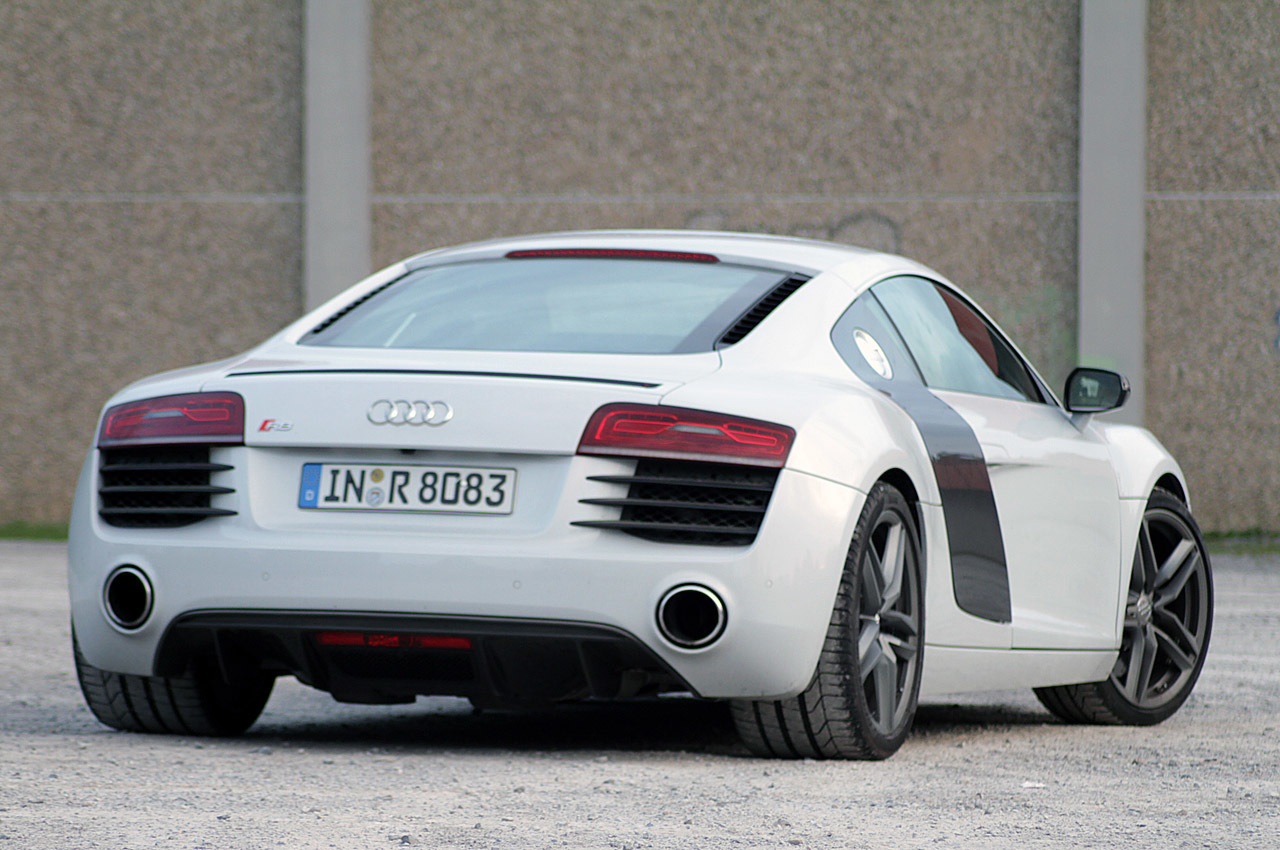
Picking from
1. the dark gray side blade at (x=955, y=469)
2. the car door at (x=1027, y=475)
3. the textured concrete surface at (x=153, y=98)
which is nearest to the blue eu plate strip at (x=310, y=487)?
the dark gray side blade at (x=955, y=469)

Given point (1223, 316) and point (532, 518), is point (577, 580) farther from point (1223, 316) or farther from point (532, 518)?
point (1223, 316)

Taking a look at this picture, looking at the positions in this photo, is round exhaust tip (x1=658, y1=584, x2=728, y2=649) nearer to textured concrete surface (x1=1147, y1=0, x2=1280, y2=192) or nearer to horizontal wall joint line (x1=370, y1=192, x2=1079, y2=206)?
horizontal wall joint line (x1=370, y1=192, x2=1079, y2=206)

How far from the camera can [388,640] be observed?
4473 mm

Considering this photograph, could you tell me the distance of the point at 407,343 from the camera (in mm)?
4871

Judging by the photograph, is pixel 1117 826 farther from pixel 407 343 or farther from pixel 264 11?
pixel 264 11

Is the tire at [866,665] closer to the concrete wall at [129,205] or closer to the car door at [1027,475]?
the car door at [1027,475]

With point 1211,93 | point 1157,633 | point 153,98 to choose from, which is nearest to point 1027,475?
point 1157,633

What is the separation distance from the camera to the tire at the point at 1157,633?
594 cm

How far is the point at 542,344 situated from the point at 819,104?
415 inches

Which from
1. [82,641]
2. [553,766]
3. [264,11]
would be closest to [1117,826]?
[553,766]

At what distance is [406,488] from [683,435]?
629 millimetres

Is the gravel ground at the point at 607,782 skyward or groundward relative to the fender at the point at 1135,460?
groundward

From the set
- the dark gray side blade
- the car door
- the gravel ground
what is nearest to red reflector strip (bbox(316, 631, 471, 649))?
the gravel ground

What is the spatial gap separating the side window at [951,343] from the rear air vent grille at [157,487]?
1827 mm
